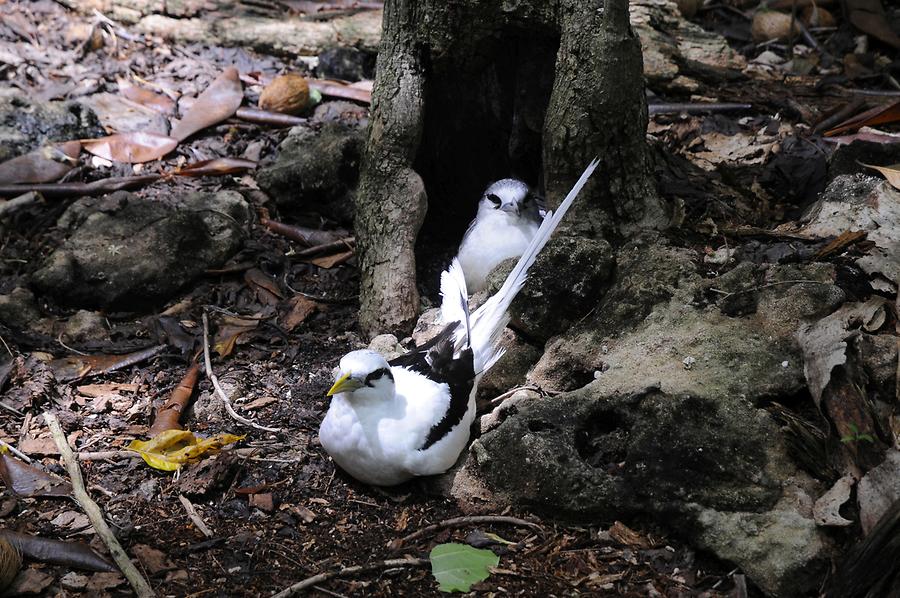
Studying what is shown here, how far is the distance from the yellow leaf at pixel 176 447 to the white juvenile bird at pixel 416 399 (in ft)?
1.83

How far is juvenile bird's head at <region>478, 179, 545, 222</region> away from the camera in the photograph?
19.3ft

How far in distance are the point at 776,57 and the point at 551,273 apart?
195 inches

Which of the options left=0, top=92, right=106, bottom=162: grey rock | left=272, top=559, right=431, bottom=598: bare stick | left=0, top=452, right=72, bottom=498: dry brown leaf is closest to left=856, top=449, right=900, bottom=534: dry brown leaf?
left=272, top=559, right=431, bottom=598: bare stick

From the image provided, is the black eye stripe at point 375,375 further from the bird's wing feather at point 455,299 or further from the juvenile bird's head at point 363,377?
the bird's wing feather at point 455,299

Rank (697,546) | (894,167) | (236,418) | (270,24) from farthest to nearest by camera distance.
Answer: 1. (270,24)
2. (894,167)
3. (236,418)
4. (697,546)

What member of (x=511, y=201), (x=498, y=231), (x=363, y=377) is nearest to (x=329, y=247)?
(x=498, y=231)

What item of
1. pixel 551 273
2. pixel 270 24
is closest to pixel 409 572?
pixel 551 273

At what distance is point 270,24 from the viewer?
28.0 ft

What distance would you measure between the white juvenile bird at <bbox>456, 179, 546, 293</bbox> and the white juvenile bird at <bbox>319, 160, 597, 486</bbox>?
0.77 m

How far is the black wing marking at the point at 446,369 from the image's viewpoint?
4.49 meters

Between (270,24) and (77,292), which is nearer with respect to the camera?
(77,292)

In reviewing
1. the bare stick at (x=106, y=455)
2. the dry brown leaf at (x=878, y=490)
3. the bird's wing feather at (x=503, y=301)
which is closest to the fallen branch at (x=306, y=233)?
the bird's wing feather at (x=503, y=301)

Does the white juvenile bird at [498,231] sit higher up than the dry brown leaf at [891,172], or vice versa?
the dry brown leaf at [891,172]

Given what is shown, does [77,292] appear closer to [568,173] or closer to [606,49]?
[568,173]
